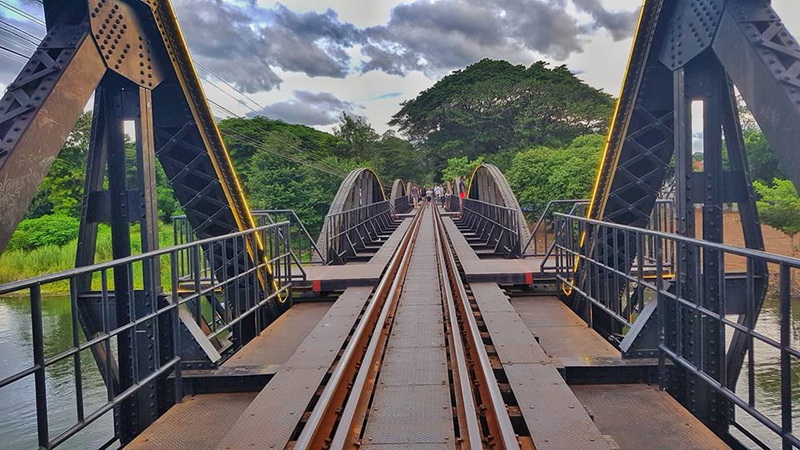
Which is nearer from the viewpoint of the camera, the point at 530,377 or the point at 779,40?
the point at 779,40

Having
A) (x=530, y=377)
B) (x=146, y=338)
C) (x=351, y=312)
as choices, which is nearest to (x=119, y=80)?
(x=146, y=338)

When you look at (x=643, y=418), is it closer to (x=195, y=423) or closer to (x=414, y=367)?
(x=414, y=367)

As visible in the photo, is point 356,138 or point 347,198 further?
point 356,138

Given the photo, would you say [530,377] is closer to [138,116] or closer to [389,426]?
[389,426]

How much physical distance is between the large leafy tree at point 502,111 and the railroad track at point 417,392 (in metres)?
41.6

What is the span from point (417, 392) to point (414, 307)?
3.16m

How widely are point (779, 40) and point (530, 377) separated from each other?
9.16ft

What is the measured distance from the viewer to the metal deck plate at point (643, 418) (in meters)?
3.45

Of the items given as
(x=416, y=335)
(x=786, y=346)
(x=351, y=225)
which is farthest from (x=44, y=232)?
(x=786, y=346)

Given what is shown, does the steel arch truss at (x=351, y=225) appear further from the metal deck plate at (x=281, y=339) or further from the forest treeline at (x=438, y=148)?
the forest treeline at (x=438, y=148)

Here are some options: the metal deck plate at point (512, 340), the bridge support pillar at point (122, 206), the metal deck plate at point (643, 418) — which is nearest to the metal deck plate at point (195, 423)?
the bridge support pillar at point (122, 206)

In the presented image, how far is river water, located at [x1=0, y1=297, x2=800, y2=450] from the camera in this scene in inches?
483

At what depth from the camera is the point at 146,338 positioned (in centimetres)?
455

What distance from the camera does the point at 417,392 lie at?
4156mm
